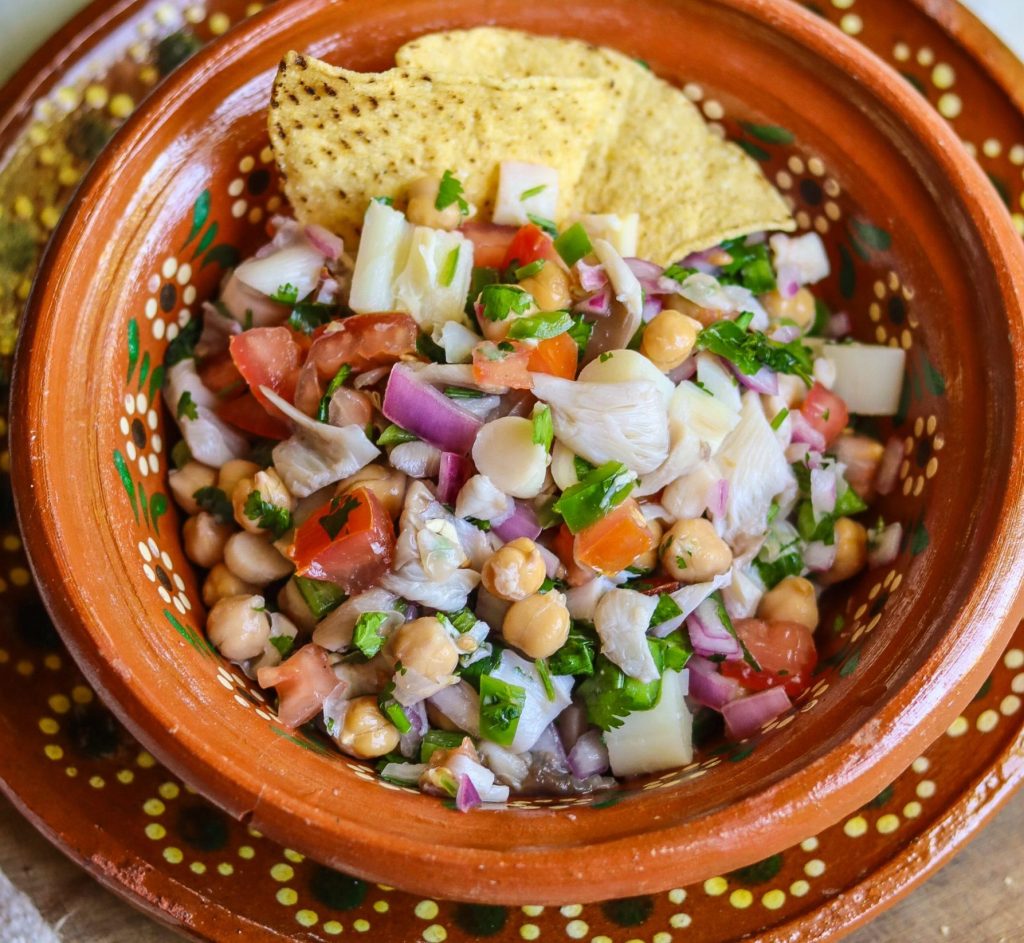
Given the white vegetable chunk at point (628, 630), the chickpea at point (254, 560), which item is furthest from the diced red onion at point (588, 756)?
the chickpea at point (254, 560)

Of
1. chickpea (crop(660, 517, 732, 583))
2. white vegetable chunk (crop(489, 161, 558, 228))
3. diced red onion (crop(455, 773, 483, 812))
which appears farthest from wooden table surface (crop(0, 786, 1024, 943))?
white vegetable chunk (crop(489, 161, 558, 228))

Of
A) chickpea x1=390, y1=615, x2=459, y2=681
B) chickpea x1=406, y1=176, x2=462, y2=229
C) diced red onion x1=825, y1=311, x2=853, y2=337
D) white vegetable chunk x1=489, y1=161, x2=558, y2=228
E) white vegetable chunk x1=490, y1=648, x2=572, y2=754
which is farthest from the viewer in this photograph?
diced red onion x1=825, y1=311, x2=853, y2=337

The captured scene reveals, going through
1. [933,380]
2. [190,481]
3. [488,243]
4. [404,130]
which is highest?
[404,130]

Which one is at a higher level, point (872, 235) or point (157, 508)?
point (872, 235)

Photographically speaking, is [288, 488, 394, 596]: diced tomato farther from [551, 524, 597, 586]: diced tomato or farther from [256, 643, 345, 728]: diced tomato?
[551, 524, 597, 586]: diced tomato

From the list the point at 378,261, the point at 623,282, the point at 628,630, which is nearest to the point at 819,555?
the point at 628,630

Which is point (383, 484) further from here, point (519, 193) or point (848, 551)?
point (848, 551)

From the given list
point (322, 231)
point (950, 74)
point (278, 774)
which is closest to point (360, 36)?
point (322, 231)

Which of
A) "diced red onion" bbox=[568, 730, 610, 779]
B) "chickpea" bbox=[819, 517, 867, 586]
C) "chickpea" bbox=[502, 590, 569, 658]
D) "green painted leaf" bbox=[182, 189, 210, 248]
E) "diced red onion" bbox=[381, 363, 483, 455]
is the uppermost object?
"green painted leaf" bbox=[182, 189, 210, 248]
